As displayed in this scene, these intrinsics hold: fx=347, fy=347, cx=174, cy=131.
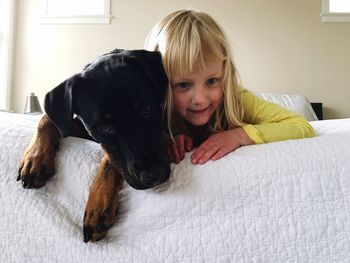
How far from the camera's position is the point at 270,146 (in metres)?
0.77

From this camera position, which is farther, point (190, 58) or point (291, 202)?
point (190, 58)

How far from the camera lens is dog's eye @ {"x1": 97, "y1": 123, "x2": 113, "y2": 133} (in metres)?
0.80

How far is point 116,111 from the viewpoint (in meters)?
0.79

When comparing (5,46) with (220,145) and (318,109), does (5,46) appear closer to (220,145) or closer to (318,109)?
(318,109)

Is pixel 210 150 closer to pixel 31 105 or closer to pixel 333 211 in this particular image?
pixel 333 211

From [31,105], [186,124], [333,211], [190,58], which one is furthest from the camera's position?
[31,105]

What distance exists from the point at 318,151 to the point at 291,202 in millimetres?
137

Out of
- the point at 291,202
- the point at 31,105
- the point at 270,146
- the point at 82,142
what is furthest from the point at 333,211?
the point at 31,105

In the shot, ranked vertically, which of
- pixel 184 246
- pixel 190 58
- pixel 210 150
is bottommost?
pixel 184 246

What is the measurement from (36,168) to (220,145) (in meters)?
0.41

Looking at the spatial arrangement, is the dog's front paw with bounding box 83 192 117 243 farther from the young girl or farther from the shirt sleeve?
the shirt sleeve

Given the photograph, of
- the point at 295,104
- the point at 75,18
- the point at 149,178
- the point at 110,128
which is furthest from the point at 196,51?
the point at 75,18

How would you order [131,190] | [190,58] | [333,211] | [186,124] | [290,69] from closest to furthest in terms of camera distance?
[333,211] < [131,190] < [190,58] < [186,124] < [290,69]

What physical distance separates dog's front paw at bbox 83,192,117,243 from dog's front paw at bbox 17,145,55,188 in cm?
13
